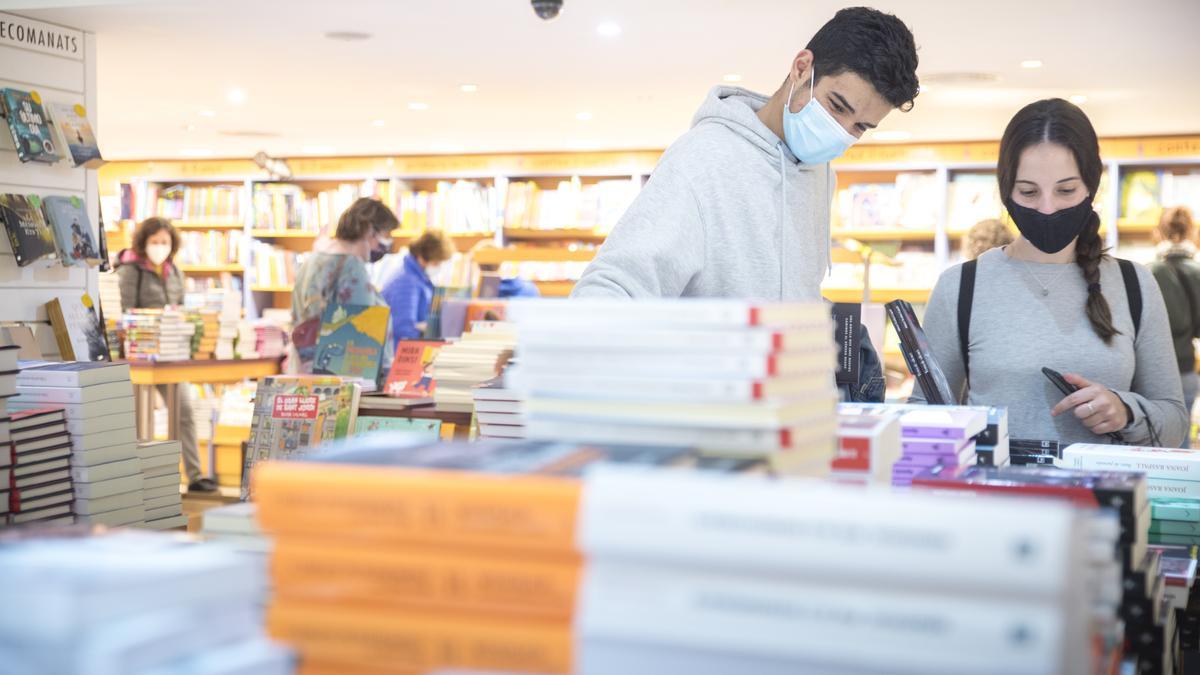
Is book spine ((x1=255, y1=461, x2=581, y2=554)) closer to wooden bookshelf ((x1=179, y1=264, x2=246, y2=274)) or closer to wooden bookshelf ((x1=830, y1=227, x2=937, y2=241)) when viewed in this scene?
wooden bookshelf ((x1=830, y1=227, x2=937, y2=241))

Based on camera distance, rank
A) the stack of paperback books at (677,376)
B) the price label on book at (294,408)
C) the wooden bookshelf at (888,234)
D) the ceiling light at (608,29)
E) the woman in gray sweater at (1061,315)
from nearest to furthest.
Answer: the stack of paperback books at (677,376)
the woman in gray sweater at (1061,315)
the price label on book at (294,408)
the ceiling light at (608,29)
the wooden bookshelf at (888,234)

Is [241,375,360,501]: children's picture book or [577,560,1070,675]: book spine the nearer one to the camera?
[577,560,1070,675]: book spine

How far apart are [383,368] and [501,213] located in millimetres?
5519

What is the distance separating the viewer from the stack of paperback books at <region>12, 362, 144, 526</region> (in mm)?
3053

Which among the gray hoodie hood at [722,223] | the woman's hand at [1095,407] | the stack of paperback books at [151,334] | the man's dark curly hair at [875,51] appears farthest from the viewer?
the stack of paperback books at [151,334]

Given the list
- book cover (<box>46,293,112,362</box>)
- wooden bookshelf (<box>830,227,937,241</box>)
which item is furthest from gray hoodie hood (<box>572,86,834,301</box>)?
wooden bookshelf (<box>830,227,937,241</box>)

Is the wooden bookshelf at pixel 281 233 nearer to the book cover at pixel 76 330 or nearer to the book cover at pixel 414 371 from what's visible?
the book cover at pixel 76 330

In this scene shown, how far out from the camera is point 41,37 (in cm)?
525

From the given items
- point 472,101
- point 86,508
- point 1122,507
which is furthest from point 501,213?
point 1122,507

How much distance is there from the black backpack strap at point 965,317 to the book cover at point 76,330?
3.86 metres

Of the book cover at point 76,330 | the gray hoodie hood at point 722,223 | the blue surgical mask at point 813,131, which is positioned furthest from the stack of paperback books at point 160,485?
the blue surgical mask at point 813,131

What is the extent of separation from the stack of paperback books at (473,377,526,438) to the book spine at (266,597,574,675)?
6.28ft

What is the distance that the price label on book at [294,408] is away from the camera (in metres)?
3.16

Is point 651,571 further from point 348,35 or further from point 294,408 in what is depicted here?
point 348,35
